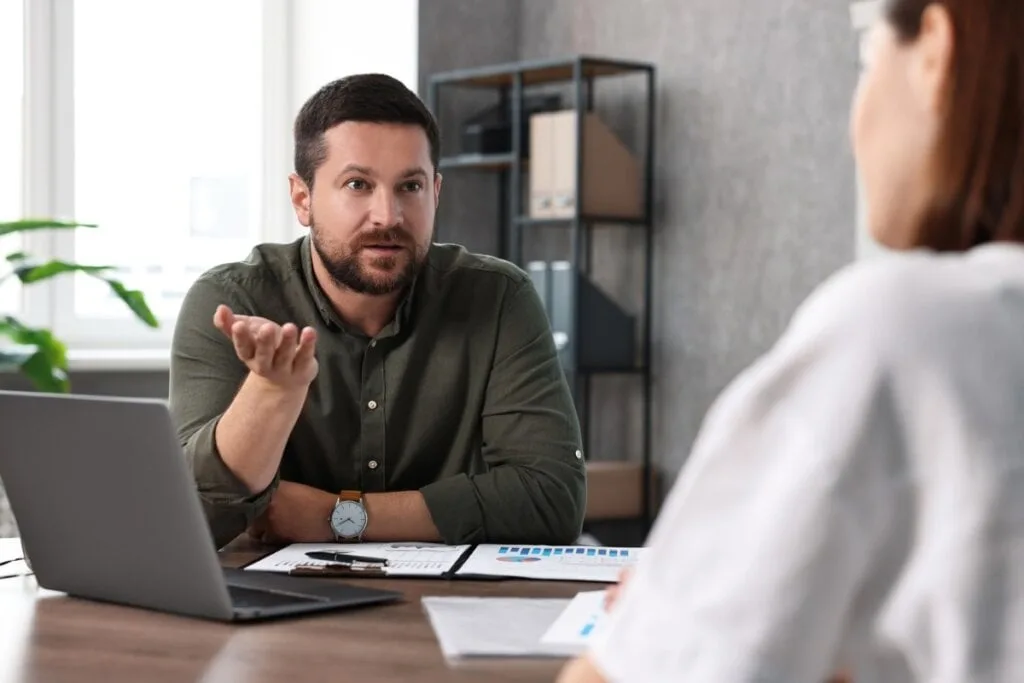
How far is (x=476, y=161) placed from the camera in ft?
14.5

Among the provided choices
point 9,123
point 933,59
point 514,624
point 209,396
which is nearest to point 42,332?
point 209,396

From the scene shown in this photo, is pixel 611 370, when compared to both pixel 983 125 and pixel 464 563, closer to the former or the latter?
pixel 464 563

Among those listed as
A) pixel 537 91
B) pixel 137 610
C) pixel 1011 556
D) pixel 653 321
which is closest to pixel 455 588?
pixel 137 610

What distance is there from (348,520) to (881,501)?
1277 mm

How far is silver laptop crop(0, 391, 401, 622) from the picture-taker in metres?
1.30

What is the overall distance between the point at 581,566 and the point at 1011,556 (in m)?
0.99

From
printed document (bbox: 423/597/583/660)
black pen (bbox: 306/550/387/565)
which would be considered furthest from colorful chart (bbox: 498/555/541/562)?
printed document (bbox: 423/597/583/660)

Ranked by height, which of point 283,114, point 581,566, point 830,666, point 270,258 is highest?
point 283,114

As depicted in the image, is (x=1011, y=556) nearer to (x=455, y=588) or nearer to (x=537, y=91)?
(x=455, y=588)

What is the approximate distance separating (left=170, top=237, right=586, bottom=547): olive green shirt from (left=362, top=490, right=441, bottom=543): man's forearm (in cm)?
14

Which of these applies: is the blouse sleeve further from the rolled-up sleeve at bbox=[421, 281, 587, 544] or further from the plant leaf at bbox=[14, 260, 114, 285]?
the plant leaf at bbox=[14, 260, 114, 285]

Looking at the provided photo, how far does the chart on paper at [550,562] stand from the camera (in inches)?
60.7

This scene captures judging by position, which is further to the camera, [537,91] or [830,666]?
[537,91]

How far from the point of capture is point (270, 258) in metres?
2.26
